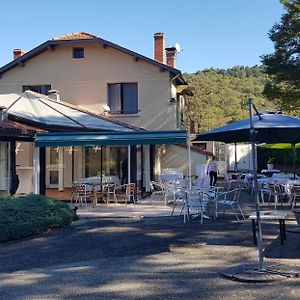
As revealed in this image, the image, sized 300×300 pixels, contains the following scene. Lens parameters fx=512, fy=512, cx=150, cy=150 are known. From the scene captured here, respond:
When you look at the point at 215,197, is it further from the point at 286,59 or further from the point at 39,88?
the point at 39,88

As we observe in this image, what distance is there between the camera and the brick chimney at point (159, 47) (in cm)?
2962

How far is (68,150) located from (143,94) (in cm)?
627

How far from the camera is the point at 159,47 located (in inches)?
1170

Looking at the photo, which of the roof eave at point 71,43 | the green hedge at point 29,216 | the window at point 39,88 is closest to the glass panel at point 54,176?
the window at point 39,88

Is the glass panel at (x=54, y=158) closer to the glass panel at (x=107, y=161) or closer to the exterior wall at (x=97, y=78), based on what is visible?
the glass panel at (x=107, y=161)

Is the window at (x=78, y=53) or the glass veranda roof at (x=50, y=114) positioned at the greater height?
the window at (x=78, y=53)

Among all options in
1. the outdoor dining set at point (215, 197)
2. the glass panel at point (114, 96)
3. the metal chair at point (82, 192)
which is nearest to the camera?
the outdoor dining set at point (215, 197)

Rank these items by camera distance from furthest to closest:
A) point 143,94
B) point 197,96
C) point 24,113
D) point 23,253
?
point 197,96 → point 143,94 → point 24,113 → point 23,253

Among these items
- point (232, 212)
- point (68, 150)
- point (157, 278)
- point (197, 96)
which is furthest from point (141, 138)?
point (197, 96)

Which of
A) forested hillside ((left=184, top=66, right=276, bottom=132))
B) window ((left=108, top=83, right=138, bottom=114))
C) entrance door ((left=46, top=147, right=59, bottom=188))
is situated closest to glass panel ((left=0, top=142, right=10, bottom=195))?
entrance door ((left=46, top=147, right=59, bottom=188))

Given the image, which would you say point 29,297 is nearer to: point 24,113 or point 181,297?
point 181,297

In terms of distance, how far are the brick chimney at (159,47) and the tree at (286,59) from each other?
577 cm

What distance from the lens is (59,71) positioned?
27688mm

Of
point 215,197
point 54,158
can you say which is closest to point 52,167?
point 54,158
